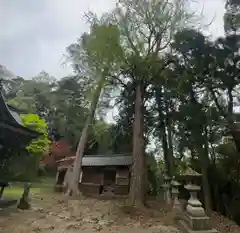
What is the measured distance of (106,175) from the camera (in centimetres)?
1830

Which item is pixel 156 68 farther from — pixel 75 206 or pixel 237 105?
pixel 75 206

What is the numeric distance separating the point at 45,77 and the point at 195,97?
90.0 feet

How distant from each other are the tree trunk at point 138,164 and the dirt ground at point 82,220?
723mm

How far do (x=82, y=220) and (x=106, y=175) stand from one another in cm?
1024

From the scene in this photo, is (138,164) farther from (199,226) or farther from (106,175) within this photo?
(106,175)

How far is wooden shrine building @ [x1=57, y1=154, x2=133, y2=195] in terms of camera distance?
16.8 meters

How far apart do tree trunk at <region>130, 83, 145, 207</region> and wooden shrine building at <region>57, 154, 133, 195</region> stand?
523 cm

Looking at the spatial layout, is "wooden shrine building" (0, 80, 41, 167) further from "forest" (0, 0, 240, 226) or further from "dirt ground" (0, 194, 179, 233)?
"forest" (0, 0, 240, 226)

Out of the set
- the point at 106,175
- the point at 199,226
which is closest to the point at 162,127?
the point at 106,175

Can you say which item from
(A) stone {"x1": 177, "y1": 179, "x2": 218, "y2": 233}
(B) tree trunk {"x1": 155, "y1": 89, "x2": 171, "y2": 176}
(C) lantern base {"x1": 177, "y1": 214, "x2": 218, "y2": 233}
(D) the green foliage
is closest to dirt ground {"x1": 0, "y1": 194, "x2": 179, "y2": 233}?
(A) stone {"x1": 177, "y1": 179, "x2": 218, "y2": 233}

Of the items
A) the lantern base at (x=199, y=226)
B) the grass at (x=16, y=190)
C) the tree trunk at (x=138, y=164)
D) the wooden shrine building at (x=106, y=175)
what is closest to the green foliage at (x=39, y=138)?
the grass at (x=16, y=190)

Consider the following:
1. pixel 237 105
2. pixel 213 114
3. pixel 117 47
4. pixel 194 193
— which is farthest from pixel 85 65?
pixel 194 193

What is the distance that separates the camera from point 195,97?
12.8 metres

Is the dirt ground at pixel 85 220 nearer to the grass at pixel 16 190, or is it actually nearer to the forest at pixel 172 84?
the forest at pixel 172 84
